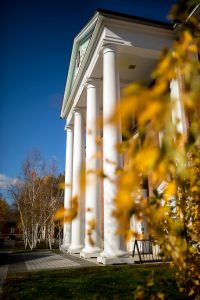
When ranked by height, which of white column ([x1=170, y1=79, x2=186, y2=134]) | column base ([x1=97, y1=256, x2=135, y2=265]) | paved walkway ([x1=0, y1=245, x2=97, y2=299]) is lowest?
paved walkway ([x1=0, y1=245, x2=97, y2=299])

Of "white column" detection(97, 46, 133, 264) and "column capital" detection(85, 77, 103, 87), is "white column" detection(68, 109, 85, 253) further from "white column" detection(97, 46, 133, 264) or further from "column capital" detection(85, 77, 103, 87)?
"white column" detection(97, 46, 133, 264)

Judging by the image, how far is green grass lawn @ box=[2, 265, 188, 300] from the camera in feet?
22.3

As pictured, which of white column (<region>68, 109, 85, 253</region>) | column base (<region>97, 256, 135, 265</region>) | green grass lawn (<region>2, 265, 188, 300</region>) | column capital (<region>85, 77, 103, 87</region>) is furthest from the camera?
white column (<region>68, 109, 85, 253</region>)

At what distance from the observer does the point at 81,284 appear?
8.11m

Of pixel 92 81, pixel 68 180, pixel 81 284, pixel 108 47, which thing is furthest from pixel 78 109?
pixel 81 284

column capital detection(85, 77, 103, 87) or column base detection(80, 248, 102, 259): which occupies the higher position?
column capital detection(85, 77, 103, 87)

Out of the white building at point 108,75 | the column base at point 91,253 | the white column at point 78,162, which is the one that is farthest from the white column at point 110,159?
the white column at point 78,162

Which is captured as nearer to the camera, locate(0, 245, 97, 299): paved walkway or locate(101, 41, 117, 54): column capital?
locate(0, 245, 97, 299): paved walkway

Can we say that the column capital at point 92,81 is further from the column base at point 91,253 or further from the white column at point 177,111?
the column base at point 91,253

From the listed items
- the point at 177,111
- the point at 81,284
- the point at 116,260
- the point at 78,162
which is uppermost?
the point at 78,162

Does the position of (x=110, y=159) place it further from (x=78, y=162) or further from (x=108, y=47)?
(x=78, y=162)

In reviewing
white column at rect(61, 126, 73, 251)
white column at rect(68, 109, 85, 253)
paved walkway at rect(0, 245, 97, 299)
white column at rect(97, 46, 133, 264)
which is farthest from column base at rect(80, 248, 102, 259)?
white column at rect(61, 126, 73, 251)

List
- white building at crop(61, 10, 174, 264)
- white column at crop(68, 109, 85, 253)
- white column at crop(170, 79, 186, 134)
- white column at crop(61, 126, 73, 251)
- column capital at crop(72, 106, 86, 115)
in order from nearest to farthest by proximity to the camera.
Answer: white column at crop(170, 79, 186, 134) → white building at crop(61, 10, 174, 264) → white column at crop(68, 109, 85, 253) → column capital at crop(72, 106, 86, 115) → white column at crop(61, 126, 73, 251)

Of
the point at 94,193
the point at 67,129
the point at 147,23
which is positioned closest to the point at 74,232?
the point at 94,193
